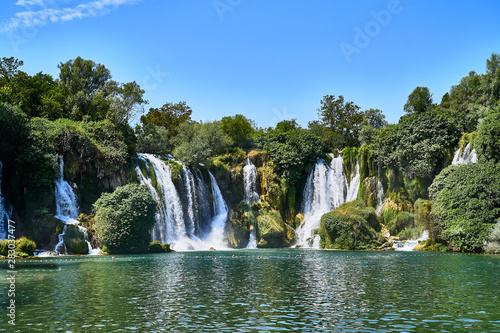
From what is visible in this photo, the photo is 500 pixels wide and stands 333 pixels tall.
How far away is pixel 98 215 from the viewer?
140 feet

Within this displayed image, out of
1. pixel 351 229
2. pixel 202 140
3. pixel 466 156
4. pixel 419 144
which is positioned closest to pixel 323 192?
pixel 351 229

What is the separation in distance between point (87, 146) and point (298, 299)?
37.2 metres

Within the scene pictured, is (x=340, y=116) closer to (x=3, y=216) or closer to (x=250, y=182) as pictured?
(x=250, y=182)

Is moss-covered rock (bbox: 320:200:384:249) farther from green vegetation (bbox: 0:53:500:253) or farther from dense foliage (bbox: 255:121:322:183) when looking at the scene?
dense foliage (bbox: 255:121:322:183)

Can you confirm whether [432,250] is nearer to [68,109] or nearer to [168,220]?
[168,220]

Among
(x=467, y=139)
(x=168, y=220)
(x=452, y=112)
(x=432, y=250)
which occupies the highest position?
(x=452, y=112)

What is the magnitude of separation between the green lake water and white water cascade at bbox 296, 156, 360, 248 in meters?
34.2

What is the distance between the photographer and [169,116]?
266 ft

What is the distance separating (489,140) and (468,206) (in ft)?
25.4

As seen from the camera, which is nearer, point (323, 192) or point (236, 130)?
point (323, 192)

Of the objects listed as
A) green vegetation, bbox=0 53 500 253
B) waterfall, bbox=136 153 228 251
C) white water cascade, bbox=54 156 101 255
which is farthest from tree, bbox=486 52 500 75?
white water cascade, bbox=54 156 101 255

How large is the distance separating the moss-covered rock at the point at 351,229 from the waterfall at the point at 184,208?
521 inches

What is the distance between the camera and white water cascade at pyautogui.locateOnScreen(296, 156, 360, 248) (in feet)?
197

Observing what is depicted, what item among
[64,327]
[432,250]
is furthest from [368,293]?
Answer: [432,250]
